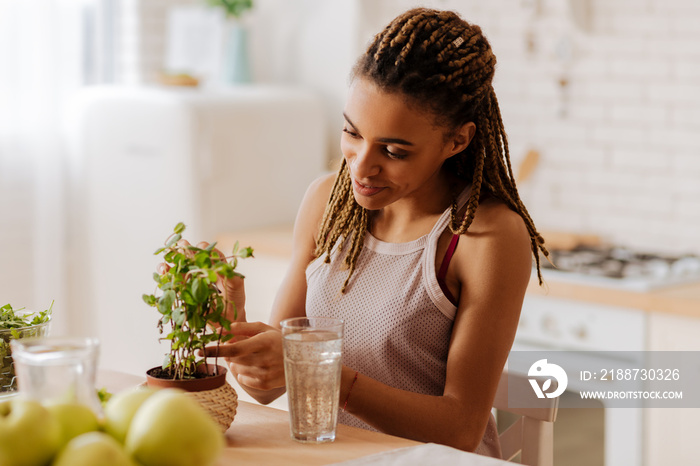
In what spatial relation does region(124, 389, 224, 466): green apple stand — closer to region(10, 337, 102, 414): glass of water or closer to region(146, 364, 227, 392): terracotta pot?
region(10, 337, 102, 414): glass of water

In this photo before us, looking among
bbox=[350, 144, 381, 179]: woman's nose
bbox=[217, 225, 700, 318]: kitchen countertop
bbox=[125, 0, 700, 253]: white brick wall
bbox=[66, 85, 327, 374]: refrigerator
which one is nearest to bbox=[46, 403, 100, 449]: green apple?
bbox=[350, 144, 381, 179]: woman's nose

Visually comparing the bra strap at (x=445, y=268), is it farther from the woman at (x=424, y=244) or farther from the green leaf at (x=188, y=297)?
the green leaf at (x=188, y=297)

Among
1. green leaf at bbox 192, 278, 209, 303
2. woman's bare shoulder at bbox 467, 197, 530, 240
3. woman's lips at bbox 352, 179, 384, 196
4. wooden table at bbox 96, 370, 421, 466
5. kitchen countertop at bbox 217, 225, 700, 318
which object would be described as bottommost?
kitchen countertop at bbox 217, 225, 700, 318

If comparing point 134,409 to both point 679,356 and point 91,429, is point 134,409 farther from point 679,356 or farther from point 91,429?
point 679,356

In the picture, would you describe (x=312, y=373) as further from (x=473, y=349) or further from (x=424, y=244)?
(x=424, y=244)

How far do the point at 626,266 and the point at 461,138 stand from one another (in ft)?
4.10

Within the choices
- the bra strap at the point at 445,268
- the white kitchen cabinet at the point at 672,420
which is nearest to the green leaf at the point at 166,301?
the bra strap at the point at 445,268

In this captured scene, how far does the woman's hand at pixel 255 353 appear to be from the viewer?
121 cm

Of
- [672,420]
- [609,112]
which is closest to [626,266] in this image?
[672,420]

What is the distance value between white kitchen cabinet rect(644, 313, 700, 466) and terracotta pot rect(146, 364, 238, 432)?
1431 millimetres

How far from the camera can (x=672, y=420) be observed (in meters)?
2.31

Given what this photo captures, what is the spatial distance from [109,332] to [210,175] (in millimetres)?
757

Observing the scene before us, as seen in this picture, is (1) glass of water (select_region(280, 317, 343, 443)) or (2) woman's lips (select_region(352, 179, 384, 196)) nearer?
(1) glass of water (select_region(280, 317, 343, 443))

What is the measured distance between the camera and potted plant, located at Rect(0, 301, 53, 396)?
1221mm
